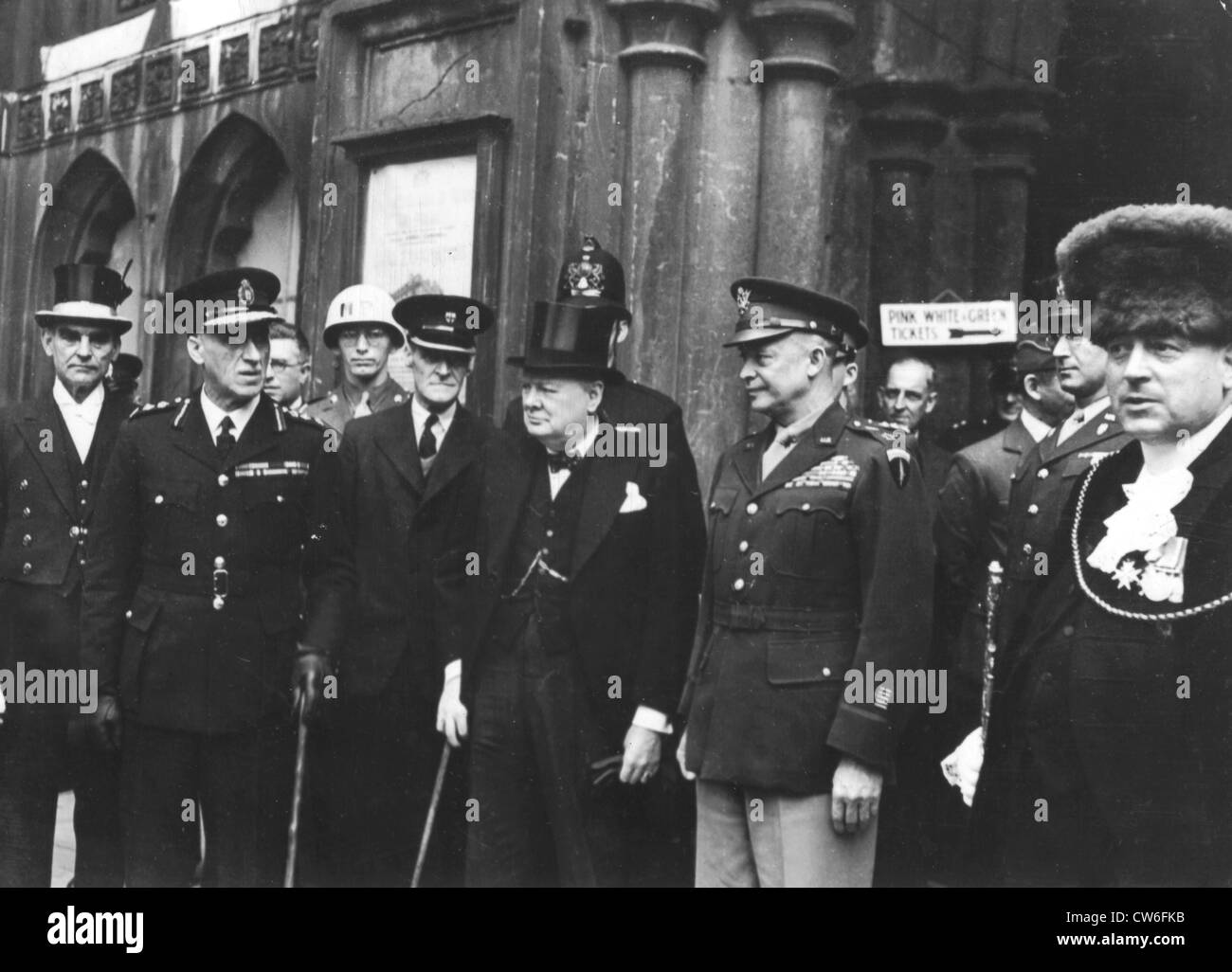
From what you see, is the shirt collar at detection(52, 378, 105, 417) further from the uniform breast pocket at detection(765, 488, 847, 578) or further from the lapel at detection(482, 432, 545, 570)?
the uniform breast pocket at detection(765, 488, 847, 578)

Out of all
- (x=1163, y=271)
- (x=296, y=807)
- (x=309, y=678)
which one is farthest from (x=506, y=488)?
(x=1163, y=271)

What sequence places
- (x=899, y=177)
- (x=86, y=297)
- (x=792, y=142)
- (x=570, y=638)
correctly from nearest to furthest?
1. (x=570, y=638)
2. (x=86, y=297)
3. (x=792, y=142)
4. (x=899, y=177)

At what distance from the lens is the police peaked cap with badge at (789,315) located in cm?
438

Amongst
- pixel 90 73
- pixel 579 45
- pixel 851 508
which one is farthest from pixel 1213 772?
pixel 90 73

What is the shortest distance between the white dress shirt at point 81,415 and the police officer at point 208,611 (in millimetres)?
794

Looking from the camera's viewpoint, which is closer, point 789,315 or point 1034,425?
point 789,315

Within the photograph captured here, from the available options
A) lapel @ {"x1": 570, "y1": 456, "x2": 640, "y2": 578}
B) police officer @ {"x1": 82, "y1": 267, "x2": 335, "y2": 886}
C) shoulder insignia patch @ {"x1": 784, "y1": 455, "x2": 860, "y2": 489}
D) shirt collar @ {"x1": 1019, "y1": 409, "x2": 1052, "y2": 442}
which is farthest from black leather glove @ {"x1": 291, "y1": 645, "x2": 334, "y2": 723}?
shirt collar @ {"x1": 1019, "y1": 409, "x2": 1052, "y2": 442}

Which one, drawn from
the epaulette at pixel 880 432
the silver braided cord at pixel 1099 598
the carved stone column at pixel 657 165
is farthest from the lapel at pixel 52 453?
the silver braided cord at pixel 1099 598

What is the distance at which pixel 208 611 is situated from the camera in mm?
4828

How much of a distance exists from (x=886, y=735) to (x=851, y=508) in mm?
623

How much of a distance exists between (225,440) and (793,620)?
1959 mm

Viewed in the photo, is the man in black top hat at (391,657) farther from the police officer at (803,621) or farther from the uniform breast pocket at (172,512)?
the police officer at (803,621)

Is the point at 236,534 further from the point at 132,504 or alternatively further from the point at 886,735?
the point at 886,735

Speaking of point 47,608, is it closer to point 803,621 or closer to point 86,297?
point 86,297
